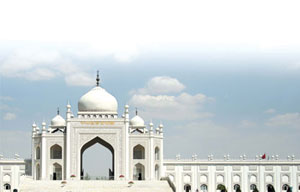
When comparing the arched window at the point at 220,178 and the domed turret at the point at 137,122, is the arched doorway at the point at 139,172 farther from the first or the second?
the arched window at the point at 220,178

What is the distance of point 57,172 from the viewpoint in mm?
49781

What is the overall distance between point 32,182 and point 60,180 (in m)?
2.00

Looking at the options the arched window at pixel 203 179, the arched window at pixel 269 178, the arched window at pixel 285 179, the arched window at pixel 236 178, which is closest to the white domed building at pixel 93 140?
the arched window at pixel 203 179

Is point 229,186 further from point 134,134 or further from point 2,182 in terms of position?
point 2,182

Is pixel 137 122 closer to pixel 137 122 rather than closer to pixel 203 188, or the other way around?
pixel 137 122

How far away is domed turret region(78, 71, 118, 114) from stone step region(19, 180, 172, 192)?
217 inches

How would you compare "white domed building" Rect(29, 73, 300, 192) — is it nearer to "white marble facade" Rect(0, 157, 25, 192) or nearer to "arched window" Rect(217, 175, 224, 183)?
"arched window" Rect(217, 175, 224, 183)

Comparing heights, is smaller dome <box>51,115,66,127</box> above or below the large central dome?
below

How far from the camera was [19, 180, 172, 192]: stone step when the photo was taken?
149ft

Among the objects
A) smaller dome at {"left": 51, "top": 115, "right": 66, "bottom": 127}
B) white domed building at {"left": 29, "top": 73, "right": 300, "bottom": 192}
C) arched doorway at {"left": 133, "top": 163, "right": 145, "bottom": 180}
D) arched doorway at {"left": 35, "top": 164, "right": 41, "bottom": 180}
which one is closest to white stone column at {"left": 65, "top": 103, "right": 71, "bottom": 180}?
→ white domed building at {"left": 29, "top": 73, "right": 300, "bottom": 192}

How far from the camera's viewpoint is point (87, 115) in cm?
4997

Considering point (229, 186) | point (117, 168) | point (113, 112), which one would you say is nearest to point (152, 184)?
point (117, 168)

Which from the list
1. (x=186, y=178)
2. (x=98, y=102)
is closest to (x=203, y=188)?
(x=186, y=178)

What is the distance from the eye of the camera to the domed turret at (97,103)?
164 feet
